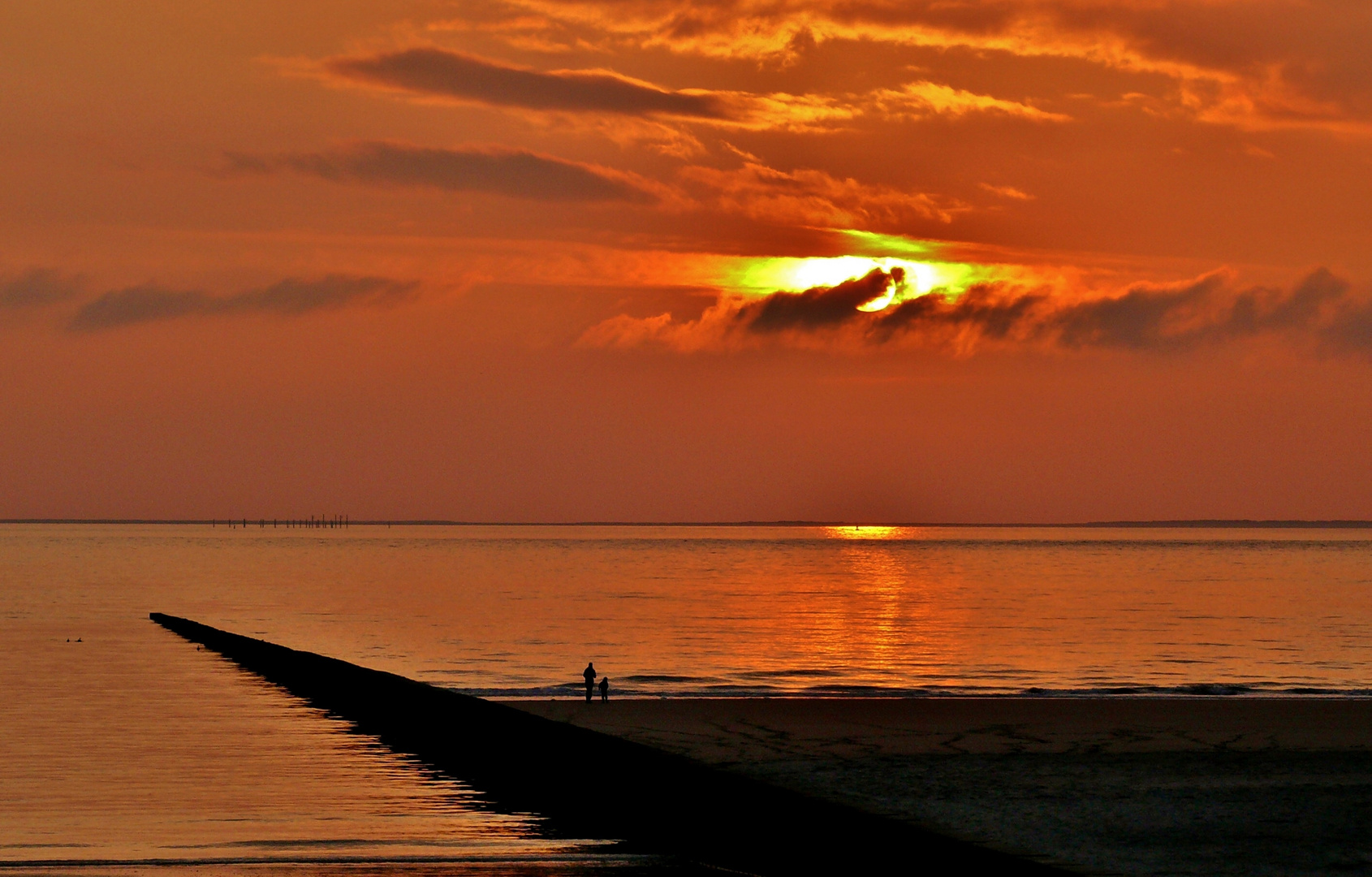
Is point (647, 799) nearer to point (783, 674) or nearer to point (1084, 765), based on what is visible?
point (1084, 765)

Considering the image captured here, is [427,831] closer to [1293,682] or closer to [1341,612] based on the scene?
[1293,682]

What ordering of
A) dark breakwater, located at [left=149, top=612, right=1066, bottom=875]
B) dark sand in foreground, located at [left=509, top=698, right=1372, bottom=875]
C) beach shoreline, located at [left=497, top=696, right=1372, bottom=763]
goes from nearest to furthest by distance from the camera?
dark breakwater, located at [left=149, top=612, right=1066, bottom=875]
dark sand in foreground, located at [left=509, top=698, right=1372, bottom=875]
beach shoreline, located at [left=497, top=696, right=1372, bottom=763]

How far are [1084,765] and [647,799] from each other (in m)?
9.67

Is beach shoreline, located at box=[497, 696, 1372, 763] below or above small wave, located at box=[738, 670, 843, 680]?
below

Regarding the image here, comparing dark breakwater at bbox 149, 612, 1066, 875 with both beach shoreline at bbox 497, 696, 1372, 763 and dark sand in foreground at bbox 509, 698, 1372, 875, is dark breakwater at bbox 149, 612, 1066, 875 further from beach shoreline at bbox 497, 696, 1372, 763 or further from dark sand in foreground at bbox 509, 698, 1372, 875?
beach shoreline at bbox 497, 696, 1372, 763

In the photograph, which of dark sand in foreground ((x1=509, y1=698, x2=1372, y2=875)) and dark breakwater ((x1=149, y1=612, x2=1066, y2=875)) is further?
dark sand in foreground ((x1=509, y1=698, x2=1372, y2=875))

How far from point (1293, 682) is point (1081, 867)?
3476 cm

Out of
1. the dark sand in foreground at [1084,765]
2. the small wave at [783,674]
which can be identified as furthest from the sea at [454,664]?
the dark sand in foreground at [1084,765]

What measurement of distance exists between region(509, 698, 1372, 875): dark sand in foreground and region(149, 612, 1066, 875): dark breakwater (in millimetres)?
2879

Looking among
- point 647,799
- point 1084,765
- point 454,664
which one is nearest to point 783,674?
point 454,664

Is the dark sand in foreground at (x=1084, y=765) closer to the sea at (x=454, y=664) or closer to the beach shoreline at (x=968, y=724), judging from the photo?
the beach shoreline at (x=968, y=724)

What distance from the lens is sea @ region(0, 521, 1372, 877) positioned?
17734 mm

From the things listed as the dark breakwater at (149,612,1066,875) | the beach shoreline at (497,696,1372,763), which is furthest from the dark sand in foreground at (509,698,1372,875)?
the dark breakwater at (149,612,1066,875)

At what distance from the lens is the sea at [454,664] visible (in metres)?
17.7
